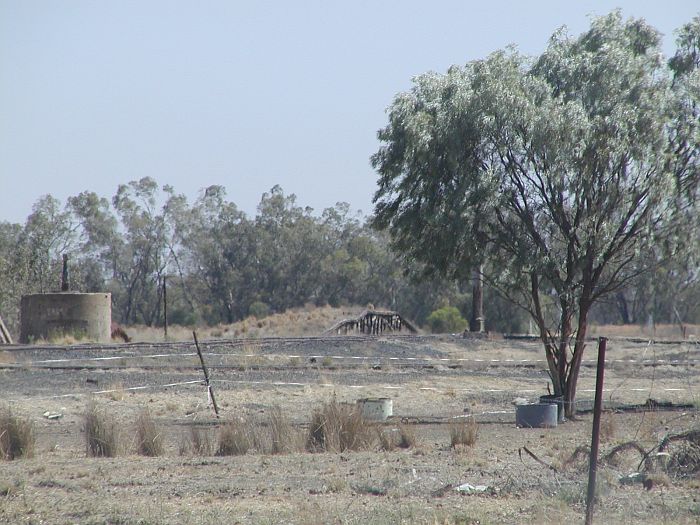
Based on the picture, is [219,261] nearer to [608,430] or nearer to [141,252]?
[141,252]

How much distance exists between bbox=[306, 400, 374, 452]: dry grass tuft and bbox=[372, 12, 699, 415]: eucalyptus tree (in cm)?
588

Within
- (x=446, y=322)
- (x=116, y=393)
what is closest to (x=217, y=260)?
(x=446, y=322)

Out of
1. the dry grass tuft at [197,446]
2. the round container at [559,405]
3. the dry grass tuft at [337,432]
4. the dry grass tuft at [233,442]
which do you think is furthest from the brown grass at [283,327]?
the dry grass tuft at [233,442]

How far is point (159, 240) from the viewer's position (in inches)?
3713

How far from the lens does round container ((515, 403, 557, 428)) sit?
19.4 meters

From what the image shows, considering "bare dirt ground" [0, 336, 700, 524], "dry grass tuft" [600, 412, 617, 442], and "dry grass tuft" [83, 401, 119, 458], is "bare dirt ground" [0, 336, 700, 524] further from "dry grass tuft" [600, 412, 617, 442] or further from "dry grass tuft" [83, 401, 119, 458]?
"dry grass tuft" [83, 401, 119, 458]

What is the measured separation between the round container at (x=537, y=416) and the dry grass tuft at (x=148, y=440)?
24.4 feet

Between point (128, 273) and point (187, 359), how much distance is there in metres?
63.3

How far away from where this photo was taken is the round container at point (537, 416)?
19.4 m

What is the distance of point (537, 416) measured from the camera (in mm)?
19406

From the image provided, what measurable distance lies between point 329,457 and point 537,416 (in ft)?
21.1

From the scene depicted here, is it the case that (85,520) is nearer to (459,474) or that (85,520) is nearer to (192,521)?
(192,521)

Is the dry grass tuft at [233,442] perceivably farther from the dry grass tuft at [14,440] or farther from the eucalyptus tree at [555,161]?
the eucalyptus tree at [555,161]

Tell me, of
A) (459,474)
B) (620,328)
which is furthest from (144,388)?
(620,328)
